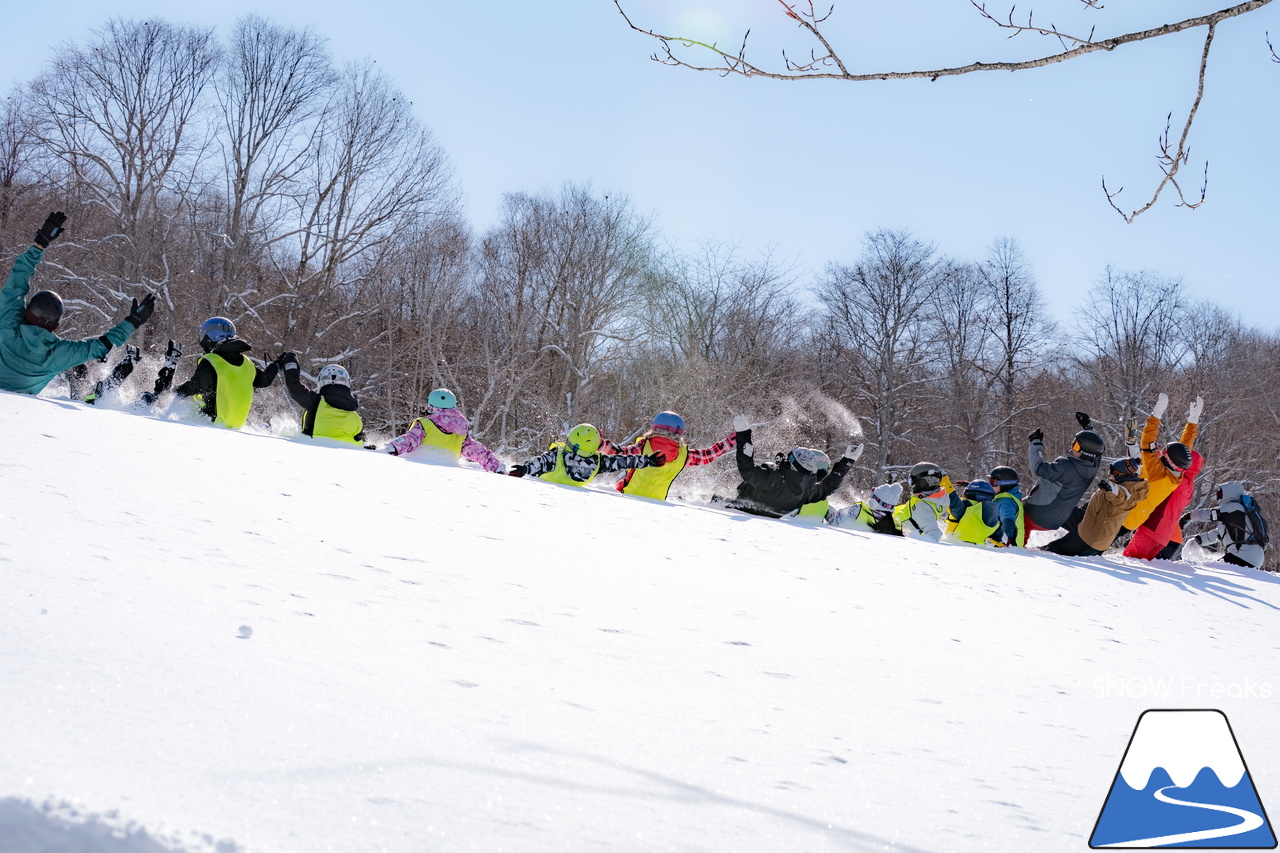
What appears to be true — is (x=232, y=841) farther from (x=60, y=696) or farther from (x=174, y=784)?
(x=60, y=696)

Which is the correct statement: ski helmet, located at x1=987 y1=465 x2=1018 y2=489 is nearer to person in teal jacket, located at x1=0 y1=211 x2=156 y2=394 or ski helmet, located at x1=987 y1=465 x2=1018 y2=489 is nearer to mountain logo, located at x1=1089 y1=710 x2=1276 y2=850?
mountain logo, located at x1=1089 y1=710 x2=1276 y2=850

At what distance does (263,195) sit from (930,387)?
23517 millimetres

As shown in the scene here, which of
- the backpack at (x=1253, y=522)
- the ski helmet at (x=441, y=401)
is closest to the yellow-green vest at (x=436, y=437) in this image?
the ski helmet at (x=441, y=401)

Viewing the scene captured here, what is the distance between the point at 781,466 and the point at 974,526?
221 cm

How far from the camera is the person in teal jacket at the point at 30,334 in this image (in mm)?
7047

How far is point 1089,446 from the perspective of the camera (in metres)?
8.41

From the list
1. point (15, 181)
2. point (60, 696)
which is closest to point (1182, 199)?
point (60, 696)

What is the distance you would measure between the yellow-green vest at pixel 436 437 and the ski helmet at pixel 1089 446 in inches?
246

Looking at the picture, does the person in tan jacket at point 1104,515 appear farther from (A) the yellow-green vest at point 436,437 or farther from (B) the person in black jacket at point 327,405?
(B) the person in black jacket at point 327,405

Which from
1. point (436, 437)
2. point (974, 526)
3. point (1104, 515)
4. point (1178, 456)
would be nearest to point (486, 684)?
point (436, 437)

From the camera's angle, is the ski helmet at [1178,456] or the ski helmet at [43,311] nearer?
the ski helmet at [43,311]

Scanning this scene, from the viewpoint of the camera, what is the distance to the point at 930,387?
31.4 meters

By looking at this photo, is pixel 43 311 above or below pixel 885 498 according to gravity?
above

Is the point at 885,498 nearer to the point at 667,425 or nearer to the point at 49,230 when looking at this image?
the point at 667,425
